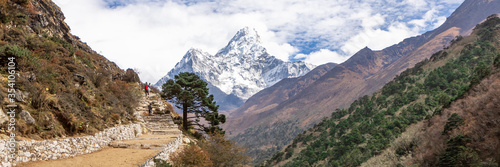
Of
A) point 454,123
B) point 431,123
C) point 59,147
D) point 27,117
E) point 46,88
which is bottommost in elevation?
point 431,123

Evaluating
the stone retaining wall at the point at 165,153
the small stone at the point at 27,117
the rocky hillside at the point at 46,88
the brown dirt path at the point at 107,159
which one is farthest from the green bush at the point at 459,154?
the small stone at the point at 27,117

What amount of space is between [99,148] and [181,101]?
466 inches

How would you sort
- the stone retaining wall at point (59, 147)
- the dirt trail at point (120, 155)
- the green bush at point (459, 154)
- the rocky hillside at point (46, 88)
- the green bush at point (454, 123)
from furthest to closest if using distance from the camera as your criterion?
the green bush at point (454, 123)
the green bush at point (459, 154)
the rocky hillside at point (46, 88)
the dirt trail at point (120, 155)
the stone retaining wall at point (59, 147)

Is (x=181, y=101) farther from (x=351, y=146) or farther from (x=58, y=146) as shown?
(x=351, y=146)

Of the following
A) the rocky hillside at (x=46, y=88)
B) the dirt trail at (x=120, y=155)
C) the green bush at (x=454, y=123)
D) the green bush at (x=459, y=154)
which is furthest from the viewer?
the green bush at (x=454, y=123)

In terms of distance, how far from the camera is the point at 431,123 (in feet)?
79.3

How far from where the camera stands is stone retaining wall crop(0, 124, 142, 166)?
913 cm

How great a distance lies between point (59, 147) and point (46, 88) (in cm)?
377

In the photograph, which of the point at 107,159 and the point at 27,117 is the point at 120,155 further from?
the point at 27,117

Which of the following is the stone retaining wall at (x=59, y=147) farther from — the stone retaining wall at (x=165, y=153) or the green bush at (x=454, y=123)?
the green bush at (x=454, y=123)

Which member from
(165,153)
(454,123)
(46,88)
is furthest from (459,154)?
(46,88)

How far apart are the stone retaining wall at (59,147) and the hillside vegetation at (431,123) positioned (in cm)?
1943

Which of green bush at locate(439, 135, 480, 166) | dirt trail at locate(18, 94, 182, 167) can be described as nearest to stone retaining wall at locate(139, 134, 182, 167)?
dirt trail at locate(18, 94, 182, 167)

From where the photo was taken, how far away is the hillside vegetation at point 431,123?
15438 mm
